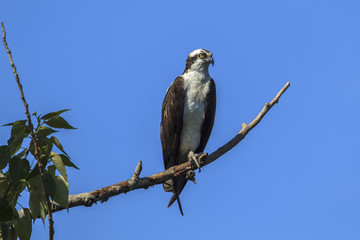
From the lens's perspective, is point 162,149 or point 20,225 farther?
point 162,149

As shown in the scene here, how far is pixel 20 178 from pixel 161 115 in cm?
487

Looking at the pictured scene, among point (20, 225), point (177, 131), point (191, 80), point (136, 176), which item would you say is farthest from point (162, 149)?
point (20, 225)

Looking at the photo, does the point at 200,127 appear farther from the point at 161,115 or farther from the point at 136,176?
the point at 136,176

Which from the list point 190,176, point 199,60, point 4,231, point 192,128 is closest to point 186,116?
point 192,128

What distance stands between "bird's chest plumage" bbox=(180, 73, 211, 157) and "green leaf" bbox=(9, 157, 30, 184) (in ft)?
15.2

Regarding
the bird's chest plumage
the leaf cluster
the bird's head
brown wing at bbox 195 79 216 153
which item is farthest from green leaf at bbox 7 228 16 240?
the bird's head

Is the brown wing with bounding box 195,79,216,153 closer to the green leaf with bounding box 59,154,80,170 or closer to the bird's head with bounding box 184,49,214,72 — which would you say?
the bird's head with bounding box 184,49,214,72

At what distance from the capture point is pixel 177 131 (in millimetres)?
7711

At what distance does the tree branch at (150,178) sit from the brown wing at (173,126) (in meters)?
1.07

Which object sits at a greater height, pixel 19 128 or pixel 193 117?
pixel 193 117

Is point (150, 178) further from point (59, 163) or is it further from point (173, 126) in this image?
point (59, 163)

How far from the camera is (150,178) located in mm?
5832

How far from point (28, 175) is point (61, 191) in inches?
10.2

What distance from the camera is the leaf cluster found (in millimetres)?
3205
